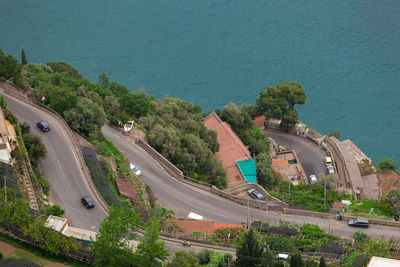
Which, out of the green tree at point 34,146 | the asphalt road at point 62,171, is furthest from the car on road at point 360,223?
the green tree at point 34,146

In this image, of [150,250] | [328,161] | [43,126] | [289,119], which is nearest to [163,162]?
[43,126]

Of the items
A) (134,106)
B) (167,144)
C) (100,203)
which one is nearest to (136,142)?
(167,144)

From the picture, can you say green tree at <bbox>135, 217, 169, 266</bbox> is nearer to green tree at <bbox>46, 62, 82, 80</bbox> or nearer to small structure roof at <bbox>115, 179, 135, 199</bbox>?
small structure roof at <bbox>115, 179, 135, 199</bbox>

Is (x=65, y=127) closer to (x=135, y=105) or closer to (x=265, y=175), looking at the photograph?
(x=135, y=105)

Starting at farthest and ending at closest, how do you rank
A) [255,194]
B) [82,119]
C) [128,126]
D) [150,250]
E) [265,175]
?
[265,175] < [128,126] < [255,194] < [82,119] < [150,250]

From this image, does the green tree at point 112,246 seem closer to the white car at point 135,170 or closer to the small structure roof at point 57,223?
the small structure roof at point 57,223

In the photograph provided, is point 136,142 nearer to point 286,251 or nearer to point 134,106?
point 134,106
